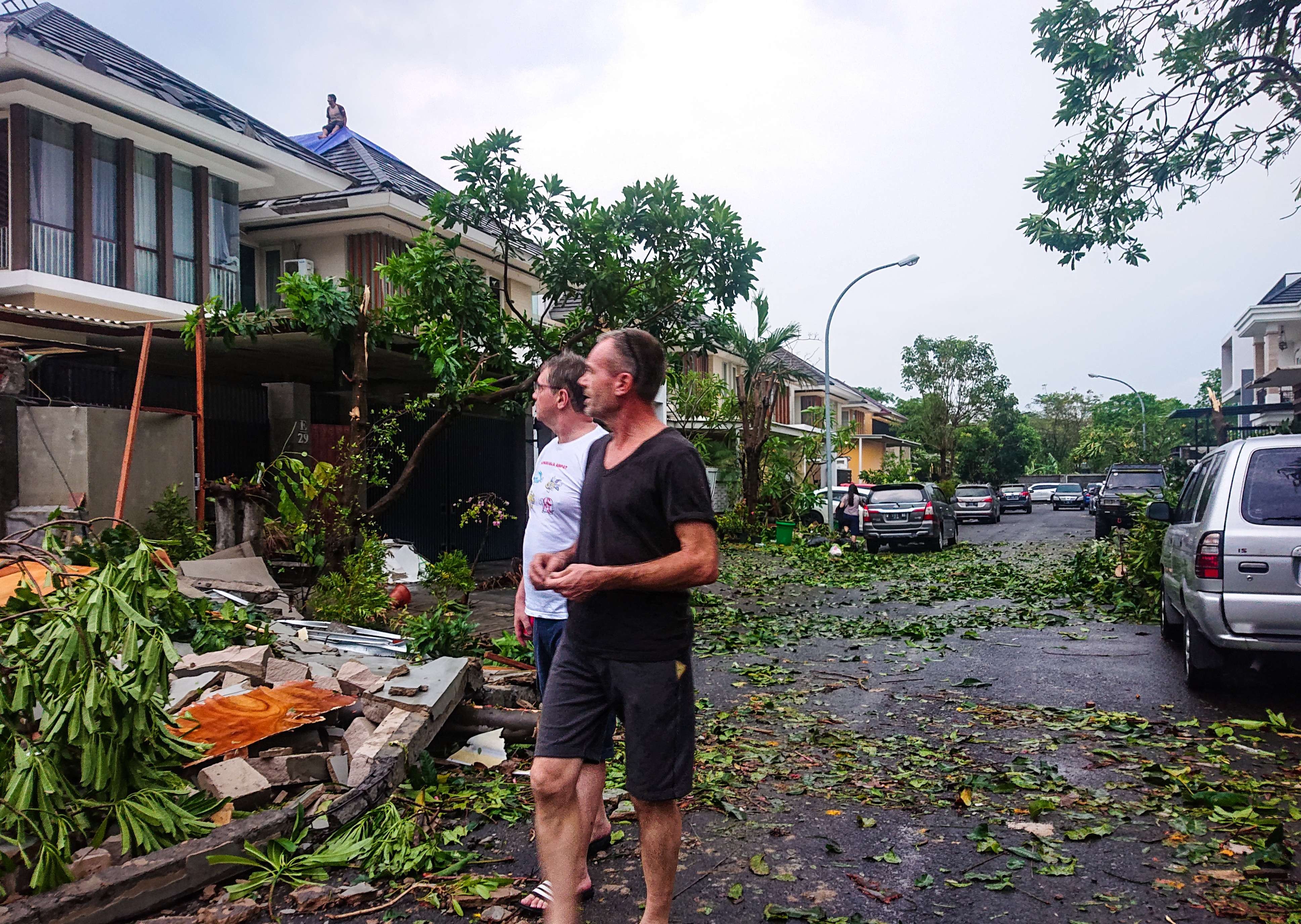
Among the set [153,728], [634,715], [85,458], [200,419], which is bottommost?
[153,728]

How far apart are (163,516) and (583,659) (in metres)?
7.00

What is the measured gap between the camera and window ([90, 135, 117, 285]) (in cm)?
1513

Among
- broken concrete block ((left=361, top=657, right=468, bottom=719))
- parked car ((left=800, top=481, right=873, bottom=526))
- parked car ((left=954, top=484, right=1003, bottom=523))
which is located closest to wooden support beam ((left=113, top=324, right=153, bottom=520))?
broken concrete block ((left=361, top=657, right=468, bottom=719))

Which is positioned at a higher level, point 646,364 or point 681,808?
point 646,364

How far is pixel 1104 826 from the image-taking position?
4.30 meters

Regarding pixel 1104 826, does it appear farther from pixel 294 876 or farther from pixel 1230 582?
pixel 294 876

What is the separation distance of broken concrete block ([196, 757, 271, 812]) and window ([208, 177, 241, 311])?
1499cm

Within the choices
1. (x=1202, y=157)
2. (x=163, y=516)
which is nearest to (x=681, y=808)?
(x=163, y=516)

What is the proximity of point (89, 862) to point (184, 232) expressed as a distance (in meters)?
15.8

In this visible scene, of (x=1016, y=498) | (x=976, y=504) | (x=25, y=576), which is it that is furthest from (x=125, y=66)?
(x=1016, y=498)

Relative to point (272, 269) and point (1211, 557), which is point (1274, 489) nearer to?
point (1211, 557)

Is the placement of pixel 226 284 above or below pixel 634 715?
above

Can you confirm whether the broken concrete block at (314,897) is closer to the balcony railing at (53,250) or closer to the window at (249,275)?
the balcony railing at (53,250)

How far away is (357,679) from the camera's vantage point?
559cm
